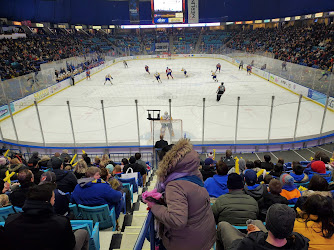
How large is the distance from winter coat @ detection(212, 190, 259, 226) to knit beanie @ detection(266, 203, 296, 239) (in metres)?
0.91

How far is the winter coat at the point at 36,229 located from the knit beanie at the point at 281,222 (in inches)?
60.4

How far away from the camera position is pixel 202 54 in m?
42.1

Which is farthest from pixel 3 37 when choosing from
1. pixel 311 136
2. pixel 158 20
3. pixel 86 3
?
pixel 311 136

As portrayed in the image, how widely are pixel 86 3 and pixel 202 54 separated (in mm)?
22669

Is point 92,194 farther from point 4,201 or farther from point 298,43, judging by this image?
point 298,43

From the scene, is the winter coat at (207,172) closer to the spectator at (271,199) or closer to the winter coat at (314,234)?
the spectator at (271,199)

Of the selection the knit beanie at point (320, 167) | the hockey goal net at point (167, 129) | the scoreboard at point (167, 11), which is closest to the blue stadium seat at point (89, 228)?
the knit beanie at point (320, 167)

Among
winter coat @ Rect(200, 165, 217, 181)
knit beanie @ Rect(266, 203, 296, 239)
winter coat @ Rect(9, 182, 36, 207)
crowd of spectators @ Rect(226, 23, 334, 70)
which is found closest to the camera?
knit beanie @ Rect(266, 203, 296, 239)

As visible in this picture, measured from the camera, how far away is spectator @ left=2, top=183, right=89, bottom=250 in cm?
193

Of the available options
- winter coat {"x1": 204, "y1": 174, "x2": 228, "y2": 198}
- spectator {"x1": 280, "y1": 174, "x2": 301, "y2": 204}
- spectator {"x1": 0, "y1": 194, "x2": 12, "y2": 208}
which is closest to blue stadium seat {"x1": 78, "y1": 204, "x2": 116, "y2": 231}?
spectator {"x1": 0, "y1": 194, "x2": 12, "y2": 208}

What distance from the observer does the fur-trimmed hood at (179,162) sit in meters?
1.95

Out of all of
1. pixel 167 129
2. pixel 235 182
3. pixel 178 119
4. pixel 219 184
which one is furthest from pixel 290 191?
pixel 178 119

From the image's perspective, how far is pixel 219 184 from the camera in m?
3.89

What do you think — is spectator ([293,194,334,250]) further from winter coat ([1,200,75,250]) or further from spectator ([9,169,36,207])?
spectator ([9,169,36,207])
